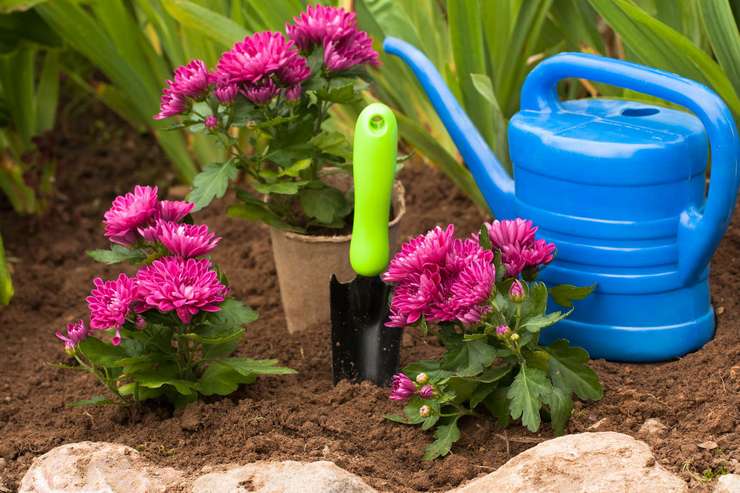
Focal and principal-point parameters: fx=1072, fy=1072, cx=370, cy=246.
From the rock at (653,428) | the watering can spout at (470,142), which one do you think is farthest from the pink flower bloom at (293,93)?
the rock at (653,428)

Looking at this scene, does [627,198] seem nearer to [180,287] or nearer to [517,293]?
[517,293]

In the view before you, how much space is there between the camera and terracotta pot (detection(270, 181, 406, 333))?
5.87ft

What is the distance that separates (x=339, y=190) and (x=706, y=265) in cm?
61

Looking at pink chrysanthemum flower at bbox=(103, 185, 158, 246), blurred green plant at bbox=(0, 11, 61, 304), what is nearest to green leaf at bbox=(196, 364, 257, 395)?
pink chrysanthemum flower at bbox=(103, 185, 158, 246)

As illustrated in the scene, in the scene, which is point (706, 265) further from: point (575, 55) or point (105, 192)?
point (105, 192)

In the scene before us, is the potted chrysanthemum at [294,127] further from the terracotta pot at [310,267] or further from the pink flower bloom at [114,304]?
the pink flower bloom at [114,304]

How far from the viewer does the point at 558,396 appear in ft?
4.67

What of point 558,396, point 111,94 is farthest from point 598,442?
point 111,94

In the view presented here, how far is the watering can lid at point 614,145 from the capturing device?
1518 mm

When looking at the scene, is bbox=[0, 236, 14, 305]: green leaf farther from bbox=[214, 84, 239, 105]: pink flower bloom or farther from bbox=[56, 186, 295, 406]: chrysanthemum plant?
bbox=[214, 84, 239, 105]: pink flower bloom

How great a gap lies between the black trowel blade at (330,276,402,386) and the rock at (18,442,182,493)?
36cm

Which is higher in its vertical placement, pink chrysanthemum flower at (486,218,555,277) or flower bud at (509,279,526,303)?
pink chrysanthemum flower at (486,218,555,277)

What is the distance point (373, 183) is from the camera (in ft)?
4.93

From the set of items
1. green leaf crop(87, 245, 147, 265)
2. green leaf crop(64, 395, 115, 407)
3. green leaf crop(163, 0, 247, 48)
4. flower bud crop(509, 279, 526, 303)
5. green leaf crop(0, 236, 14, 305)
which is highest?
green leaf crop(163, 0, 247, 48)
